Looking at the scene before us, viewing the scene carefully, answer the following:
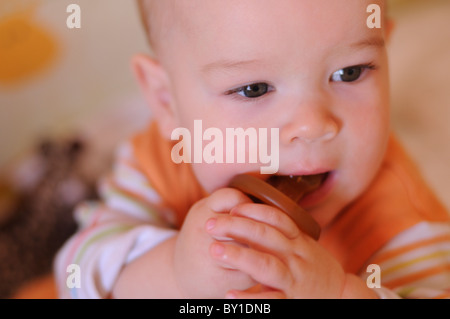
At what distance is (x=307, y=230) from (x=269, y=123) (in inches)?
5.3

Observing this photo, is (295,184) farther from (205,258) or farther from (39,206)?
(39,206)

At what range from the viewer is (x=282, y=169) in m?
0.72

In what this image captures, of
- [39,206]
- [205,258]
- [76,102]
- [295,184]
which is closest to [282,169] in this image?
[295,184]

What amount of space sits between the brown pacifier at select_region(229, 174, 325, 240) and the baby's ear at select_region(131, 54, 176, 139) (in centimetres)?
22

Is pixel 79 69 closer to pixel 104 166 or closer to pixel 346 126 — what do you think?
pixel 104 166

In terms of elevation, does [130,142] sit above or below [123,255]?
above

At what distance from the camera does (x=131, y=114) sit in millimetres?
1436

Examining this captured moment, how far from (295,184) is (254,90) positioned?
4.9 inches

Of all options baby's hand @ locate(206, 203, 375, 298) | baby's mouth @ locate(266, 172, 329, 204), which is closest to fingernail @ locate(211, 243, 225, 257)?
baby's hand @ locate(206, 203, 375, 298)

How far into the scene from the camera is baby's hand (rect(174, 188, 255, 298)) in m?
0.68

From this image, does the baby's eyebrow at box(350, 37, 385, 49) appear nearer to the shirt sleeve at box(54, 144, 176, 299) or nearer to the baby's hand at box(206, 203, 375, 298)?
the baby's hand at box(206, 203, 375, 298)
